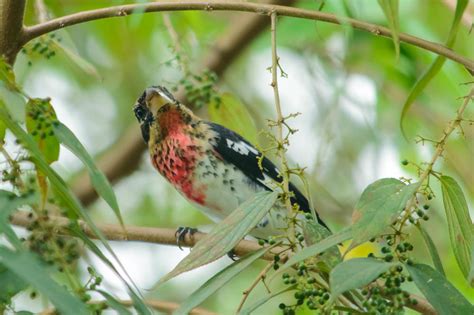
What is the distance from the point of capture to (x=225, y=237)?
1575 millimetres

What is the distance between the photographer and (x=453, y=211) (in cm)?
175

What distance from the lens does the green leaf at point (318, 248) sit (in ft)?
4.65

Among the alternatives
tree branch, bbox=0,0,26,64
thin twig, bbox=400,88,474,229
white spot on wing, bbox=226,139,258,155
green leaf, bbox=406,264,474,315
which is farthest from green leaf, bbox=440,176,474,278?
white spot on wing, bbox=226,139,258,155

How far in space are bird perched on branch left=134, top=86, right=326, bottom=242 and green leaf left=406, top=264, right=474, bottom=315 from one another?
1.51 m

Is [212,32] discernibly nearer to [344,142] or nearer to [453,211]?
[344,142]

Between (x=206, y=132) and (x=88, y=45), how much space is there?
1733 mm

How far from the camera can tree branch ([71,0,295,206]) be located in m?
3.83

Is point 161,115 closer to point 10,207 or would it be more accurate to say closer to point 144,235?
point 144,235

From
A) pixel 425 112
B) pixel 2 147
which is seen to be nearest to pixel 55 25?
pixel 2 147

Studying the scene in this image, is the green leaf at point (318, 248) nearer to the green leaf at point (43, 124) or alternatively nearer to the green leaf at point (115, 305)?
the green leaf at point (115, 305)

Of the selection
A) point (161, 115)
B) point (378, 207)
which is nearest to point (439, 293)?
point (378, 207)

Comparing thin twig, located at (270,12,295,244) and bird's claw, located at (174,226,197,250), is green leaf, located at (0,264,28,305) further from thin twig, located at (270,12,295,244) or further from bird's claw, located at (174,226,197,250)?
bird's claw, located at (174,226,197,250)

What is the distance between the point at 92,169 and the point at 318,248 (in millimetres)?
426

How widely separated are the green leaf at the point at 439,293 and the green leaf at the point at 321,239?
11 centimetres
